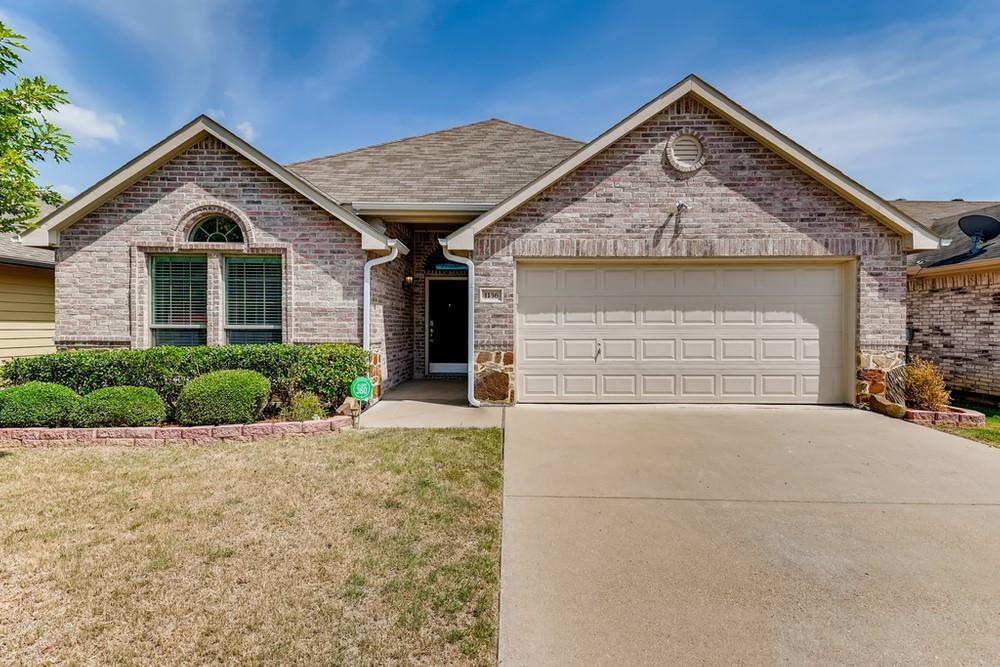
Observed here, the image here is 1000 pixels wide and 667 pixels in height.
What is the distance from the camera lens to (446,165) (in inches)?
419

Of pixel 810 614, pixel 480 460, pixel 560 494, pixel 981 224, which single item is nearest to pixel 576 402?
pixel 480 460

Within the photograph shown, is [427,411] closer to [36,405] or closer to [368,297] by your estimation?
[368,297]

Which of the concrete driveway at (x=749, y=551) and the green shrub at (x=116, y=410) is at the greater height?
the green shrub at (x=116, y=410)

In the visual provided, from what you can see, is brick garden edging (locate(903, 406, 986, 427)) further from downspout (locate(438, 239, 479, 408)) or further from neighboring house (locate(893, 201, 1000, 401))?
downspout (locate(438, 239, 479, 408))

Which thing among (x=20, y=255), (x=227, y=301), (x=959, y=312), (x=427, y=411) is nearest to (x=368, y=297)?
(x=427, y=411)

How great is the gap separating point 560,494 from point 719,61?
34.2 ft

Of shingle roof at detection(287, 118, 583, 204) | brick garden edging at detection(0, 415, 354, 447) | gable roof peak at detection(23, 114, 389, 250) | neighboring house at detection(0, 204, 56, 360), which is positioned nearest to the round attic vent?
shingle roof at detection(287, 118, 583, 204)

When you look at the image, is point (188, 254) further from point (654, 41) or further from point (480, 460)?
point (654, 41)

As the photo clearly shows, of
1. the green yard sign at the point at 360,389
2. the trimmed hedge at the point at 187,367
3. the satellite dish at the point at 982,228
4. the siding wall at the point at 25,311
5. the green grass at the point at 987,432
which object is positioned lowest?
the green grass at the point at 987,432

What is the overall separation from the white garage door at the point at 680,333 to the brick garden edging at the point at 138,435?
14.0 ft

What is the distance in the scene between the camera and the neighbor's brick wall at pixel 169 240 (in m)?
7.94

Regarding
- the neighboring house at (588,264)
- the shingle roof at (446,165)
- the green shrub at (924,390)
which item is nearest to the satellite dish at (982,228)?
the neighboring house at (588,264)

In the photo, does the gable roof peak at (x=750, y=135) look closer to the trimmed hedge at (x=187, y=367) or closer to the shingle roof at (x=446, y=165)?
the shingle roof at (x=446, y=165)

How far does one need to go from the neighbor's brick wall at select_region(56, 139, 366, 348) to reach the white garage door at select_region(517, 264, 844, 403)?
375cm
